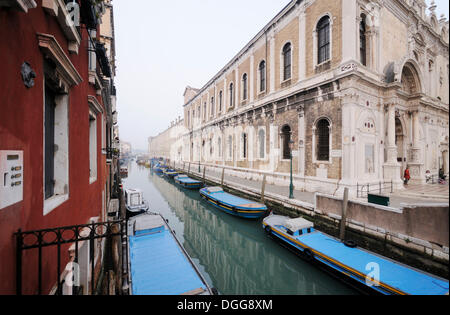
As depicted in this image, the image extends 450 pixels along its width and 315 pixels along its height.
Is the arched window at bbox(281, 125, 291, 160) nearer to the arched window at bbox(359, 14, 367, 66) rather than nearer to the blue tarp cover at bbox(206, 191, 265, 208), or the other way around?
the blue tarp cover at bbox(206, 191, 265, 208)

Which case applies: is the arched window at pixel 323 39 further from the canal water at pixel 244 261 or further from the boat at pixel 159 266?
the boat at pixel 159 266

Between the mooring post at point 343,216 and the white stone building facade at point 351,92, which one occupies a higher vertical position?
the white stone building facade at point 351,92

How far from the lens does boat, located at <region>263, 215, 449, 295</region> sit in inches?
165

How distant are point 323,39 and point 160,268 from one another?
13629 mm

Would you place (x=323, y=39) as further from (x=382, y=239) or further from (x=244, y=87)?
(x=382, y=239)

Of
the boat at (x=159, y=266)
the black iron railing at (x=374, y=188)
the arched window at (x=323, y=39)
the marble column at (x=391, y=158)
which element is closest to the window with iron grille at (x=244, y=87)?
the arched window at (x=323, y=39)

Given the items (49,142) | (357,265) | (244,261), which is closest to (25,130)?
(49,142)

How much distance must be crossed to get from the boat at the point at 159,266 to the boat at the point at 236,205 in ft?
13.8

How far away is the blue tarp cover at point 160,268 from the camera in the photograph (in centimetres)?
405

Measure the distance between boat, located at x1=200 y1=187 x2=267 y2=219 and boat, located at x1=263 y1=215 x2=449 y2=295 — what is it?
2457mm

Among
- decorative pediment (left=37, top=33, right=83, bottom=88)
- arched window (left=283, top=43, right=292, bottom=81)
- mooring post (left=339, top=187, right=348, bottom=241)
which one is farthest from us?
arched window (left=283, top=43, right=292, bottom=81)

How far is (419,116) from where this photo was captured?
10.9 metres

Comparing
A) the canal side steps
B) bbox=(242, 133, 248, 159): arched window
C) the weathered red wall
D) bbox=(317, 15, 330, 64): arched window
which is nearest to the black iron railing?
the canal side steps
